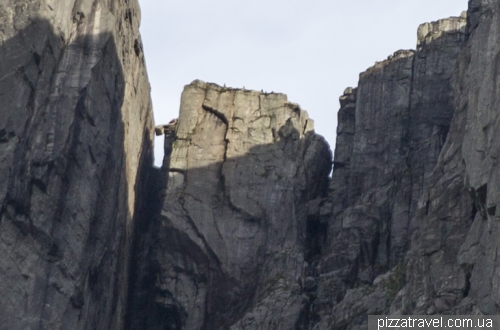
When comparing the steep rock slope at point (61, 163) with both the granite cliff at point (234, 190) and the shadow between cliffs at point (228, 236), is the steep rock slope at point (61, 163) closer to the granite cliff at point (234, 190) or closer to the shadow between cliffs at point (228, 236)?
the granite cliff at point (234, 190)

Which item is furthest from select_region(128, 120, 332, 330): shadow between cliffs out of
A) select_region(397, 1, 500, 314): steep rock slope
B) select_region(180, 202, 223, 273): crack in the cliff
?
select_region(397, 1, 500, 314): steep rock slope

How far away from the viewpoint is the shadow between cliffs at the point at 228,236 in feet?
350

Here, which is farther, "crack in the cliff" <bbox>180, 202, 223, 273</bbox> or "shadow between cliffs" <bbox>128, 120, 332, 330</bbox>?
"crack in the cliff" <bbox>180, 202, 223, 273</bbox>

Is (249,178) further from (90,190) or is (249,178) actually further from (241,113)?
(90,190)

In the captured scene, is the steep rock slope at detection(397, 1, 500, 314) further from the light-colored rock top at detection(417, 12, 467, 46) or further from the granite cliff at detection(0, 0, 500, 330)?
the light-colored rock top at detection(417, 12, 467, 46)

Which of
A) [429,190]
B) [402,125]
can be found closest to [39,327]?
[429,190]

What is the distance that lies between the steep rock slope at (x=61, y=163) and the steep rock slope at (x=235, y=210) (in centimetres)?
470

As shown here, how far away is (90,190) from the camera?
98.8m

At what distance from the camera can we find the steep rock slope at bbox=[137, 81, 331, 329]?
106125 mm

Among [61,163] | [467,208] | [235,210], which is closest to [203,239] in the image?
[235,210]

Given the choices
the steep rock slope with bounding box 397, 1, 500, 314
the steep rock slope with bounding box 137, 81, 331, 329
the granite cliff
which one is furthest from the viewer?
the steep rock slope with bounding box 137, 81, 331, 329

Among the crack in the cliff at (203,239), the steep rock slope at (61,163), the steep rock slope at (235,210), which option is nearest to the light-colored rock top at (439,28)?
the steep rock slope at (235,210)

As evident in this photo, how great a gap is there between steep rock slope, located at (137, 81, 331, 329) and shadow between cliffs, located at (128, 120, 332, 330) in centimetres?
7

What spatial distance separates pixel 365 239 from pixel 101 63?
21.7 m
